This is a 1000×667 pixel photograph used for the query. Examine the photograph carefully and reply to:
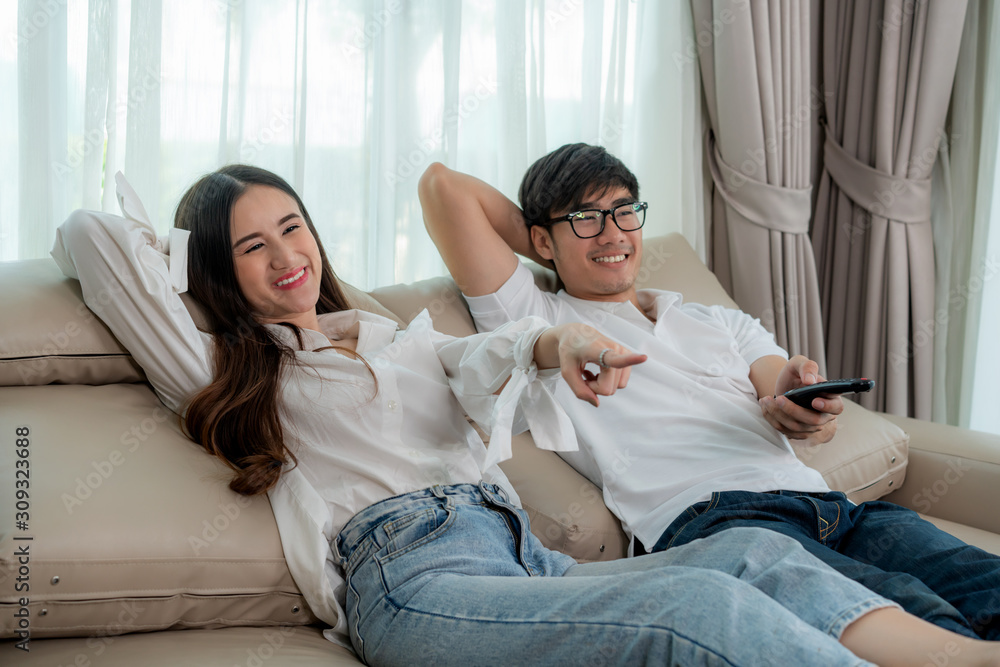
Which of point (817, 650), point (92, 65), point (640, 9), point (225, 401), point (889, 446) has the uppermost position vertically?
point (640, 9)

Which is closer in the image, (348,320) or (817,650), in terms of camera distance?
(817,650)

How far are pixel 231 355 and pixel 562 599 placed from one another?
0.64m

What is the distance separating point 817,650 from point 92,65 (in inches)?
64.9

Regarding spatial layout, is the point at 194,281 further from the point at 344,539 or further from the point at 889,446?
the point at 889,446

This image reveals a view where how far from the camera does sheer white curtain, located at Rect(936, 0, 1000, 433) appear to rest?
8.05ft

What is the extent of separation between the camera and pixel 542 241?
181 cm

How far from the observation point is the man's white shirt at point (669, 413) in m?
1.40

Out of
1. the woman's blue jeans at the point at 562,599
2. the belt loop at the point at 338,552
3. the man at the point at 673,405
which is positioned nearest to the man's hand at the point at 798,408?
the man at the point at 673,405

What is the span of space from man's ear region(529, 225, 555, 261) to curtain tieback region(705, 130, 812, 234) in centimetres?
96

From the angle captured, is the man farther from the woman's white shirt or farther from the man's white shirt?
the woman's white shirt

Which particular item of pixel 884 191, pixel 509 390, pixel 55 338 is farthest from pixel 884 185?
pixel 55 338

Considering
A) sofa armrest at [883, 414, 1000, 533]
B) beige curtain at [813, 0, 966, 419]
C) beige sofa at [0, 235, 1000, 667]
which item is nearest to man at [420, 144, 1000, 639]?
beige sofa at [0, 235, 1000, 667]

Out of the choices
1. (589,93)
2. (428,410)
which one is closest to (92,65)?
(428,410)

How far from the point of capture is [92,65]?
5.09ft
